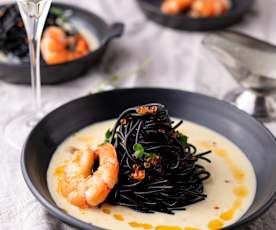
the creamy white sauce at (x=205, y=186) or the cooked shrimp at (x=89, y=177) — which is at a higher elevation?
the cooked shrimp at (x=89, y=177)

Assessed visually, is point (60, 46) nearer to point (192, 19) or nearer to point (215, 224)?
point (192, 19)

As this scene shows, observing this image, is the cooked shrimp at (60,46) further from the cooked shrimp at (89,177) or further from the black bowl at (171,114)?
the cooked shrimp at (89,177)

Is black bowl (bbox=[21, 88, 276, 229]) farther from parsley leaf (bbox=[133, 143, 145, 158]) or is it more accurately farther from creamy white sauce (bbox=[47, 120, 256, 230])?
parsley leaf (bbox=[133, 143, 145, 158])

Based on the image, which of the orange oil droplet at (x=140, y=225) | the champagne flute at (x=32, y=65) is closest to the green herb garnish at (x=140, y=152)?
the orange oil droplet at (x=140, y=225)

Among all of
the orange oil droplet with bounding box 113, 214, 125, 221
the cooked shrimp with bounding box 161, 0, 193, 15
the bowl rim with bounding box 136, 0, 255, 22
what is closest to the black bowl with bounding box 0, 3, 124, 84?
the bowl rim with bounding box 136, 0, 255, 22

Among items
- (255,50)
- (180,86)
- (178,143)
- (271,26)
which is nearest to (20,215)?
(178,143)

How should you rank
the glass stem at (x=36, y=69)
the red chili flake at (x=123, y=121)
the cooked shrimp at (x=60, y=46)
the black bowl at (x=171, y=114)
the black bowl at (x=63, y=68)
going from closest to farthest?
the black bowl at (x=171, y=114) → the red chili flake at (x=123, y=121) → the glass stem at (x=36, y=69) → the black bowl at (x=63, y=68) → the cooked shrimp at (x=60, y=46)
